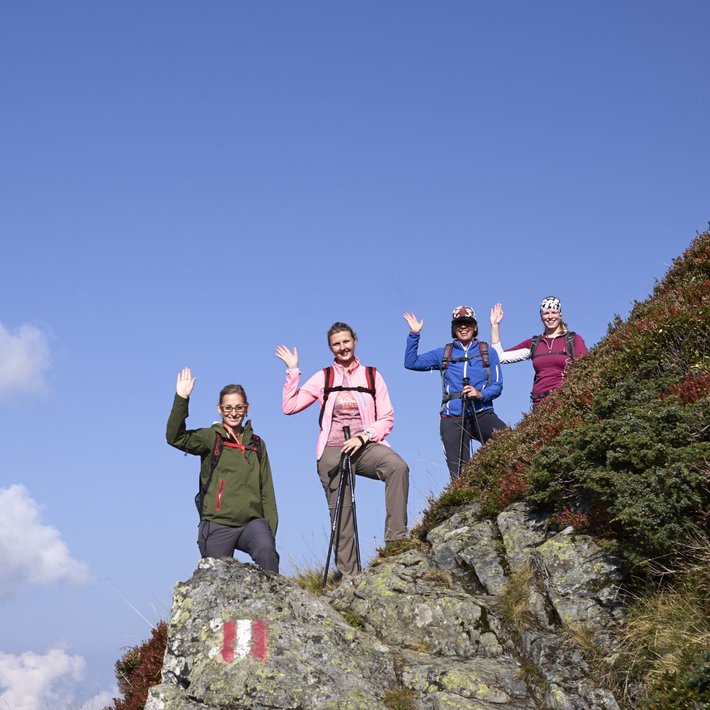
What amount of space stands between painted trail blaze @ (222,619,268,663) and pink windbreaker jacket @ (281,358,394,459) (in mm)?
3608

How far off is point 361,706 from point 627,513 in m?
3.06

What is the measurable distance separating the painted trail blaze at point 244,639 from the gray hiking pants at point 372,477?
3.29 meters

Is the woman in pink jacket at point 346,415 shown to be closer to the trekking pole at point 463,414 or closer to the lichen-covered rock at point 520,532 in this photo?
the lichen-covered rock at point 520,532

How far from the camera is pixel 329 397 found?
36.0 feet

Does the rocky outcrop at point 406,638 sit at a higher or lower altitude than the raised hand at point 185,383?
lower

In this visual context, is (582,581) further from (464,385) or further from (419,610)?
(464,385)

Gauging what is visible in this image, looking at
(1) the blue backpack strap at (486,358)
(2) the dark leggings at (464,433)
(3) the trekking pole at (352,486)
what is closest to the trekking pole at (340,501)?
(3) the trekking pole at (352,486)

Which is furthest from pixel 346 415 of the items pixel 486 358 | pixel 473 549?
pixel 486 358


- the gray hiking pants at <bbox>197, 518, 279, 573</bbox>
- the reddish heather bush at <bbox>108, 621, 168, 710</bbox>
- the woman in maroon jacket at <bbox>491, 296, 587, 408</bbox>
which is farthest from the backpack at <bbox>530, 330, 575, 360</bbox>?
the reddish heather bush at <bbox>108, 621, 168, 710</bbox>

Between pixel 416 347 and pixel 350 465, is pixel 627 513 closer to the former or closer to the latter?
pixel 350 465

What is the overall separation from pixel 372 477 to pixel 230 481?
2.32 m

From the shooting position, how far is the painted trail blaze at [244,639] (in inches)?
293

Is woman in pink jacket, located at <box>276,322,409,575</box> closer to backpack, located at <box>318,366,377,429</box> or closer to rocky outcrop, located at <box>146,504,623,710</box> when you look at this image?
backpack, located at <box>318,366,377,429</box>

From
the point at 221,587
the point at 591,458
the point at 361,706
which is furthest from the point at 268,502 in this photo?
the point at 591,458
